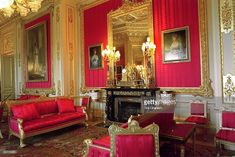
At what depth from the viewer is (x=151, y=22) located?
4996 mm

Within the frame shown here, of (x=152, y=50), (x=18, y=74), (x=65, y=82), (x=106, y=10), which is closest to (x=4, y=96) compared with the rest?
(x=18, y=74)

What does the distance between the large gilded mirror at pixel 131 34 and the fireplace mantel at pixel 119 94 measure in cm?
30

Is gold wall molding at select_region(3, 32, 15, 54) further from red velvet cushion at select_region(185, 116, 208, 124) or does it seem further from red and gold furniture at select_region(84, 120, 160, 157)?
red and gold furniture at select_region(84, 120, 160, 157)

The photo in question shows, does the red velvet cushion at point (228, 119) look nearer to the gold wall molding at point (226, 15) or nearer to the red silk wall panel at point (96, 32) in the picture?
the gold wall molding at point (226, 15)

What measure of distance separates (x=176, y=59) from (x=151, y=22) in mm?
1187

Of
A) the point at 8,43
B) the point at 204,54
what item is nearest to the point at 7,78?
the point at 8,43

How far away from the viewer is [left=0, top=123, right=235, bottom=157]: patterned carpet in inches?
131

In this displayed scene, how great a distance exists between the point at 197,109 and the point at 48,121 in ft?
10.9

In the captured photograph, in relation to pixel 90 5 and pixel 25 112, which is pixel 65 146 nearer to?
pixel 25 112

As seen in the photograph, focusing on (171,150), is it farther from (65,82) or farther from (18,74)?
(18,74)

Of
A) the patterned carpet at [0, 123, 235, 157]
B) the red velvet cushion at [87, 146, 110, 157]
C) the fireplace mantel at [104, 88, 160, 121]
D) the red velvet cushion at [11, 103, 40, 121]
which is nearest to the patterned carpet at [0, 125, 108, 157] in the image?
the patterned carpet at [0, 123, 235, 157]

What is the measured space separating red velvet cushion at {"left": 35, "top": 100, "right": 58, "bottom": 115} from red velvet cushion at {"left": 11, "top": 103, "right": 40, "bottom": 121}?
15.2 inches

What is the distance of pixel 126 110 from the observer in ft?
17.9

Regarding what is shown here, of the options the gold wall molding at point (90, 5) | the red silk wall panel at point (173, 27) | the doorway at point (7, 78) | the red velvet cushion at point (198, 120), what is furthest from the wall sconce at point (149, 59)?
the doorway at point (7, 78)
